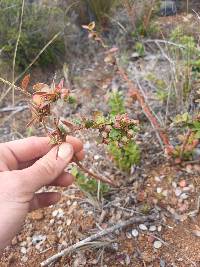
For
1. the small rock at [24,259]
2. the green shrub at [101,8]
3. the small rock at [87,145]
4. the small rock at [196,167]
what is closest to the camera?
the small rock at [24,259]

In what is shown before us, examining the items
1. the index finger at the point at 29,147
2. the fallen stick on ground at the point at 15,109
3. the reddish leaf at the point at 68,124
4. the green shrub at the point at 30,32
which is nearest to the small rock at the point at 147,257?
the index finger at the point at 29,147

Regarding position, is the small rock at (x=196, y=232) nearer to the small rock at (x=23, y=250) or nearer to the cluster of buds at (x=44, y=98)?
the small rock at (x=23, y=250)

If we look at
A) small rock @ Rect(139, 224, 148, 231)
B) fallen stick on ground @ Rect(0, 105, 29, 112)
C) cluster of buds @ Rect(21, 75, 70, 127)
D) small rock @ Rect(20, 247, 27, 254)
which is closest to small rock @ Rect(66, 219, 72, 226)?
small rock @ Rect(20, 247, 27, 254)

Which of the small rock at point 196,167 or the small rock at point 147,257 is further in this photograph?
the small rock at point 196,167

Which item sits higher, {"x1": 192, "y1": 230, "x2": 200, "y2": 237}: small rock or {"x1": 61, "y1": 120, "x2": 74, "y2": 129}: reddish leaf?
{"x1": 61, "y1": 120, "x2": 74, "y2": 129}: reddish leaf

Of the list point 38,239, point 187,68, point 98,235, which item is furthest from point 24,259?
point 187,68

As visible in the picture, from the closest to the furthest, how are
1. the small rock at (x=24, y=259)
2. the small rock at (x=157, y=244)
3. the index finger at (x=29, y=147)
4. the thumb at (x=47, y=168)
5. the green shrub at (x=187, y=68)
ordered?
the thumb at (x=47, y=168) < the index finger at (x=29, y=147) < the small rock at (x=157, y=244) < the small rock at (x=24, y=259) < the green shrub at (x=187, y=68)

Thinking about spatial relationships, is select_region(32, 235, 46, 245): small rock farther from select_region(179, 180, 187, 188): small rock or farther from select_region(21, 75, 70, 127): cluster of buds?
select_region(21, 75, 70, 127): cluster of buds

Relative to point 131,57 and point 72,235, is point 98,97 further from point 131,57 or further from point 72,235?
point 72,235
